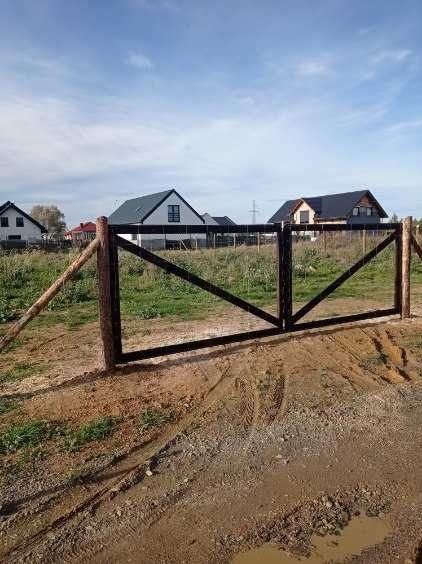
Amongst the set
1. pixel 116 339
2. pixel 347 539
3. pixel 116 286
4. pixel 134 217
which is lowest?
pixel 347 539

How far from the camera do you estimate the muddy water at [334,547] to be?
8.75ft

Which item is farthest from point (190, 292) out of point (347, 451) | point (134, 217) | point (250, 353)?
point (134, 217)

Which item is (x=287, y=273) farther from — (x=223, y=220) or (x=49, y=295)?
(x=223, y=220)

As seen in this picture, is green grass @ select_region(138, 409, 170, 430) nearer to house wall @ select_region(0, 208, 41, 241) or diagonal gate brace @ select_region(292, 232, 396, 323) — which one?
diagonal gate brace @ select_region(292, 232, 396, 323)

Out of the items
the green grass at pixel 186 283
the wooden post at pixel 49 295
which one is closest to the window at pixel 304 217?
the green grass at pixel 186 283

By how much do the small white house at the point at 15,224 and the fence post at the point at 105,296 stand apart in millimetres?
53671

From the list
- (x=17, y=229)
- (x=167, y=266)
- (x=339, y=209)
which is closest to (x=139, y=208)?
(x=17, y=229)

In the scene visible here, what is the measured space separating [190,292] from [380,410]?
8.46 m

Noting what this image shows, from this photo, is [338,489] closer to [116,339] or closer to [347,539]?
[347,539]

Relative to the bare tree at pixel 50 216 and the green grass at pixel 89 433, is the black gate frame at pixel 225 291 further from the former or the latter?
the bare tree at pixel 50 216

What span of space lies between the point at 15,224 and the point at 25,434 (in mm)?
57140

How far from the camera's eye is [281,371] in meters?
5.86

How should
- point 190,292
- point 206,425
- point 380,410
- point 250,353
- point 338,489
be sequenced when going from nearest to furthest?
point 338,489, point 206,425, point 380,410, point 250,353, point 190,292

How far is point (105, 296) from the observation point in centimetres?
577
